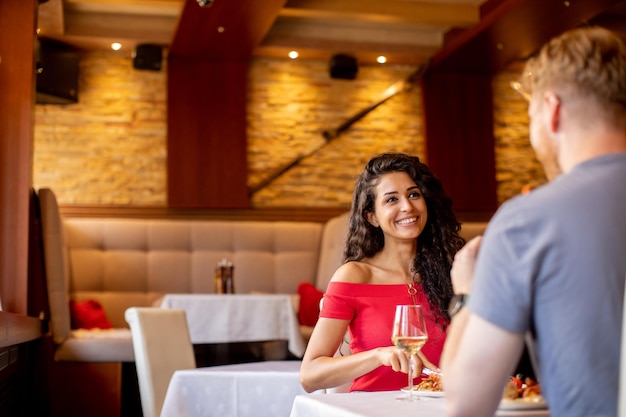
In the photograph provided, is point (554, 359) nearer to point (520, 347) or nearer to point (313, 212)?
point (520, 347)

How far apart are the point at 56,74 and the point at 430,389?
5844mm

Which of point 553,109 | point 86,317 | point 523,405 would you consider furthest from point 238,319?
point 553,109

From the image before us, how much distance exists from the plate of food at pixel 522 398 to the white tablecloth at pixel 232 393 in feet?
4.40

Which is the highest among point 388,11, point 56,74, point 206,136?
point 388,11

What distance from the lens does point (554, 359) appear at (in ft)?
3.73

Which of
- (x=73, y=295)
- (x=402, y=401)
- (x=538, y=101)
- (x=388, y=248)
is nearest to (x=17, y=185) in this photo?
(x=73, y=295)

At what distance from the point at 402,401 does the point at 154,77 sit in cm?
606

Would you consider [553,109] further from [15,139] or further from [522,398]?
[15,139]

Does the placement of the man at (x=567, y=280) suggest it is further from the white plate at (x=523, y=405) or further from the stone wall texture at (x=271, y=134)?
the stone wall texture at (x=271, y=134)

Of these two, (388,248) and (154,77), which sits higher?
(154,77)

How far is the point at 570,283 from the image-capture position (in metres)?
1.11

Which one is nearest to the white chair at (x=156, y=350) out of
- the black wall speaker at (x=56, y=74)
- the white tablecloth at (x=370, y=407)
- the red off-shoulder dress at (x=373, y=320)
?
the red off-shoulder dress at (x=373, y=320)

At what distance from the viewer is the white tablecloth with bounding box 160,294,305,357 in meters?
5.01

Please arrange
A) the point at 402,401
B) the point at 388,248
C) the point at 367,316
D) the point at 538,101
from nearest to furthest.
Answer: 1. the point at 538,101
2. the point at 402,401
3. the point at 367,316
4. the point at 388,248
